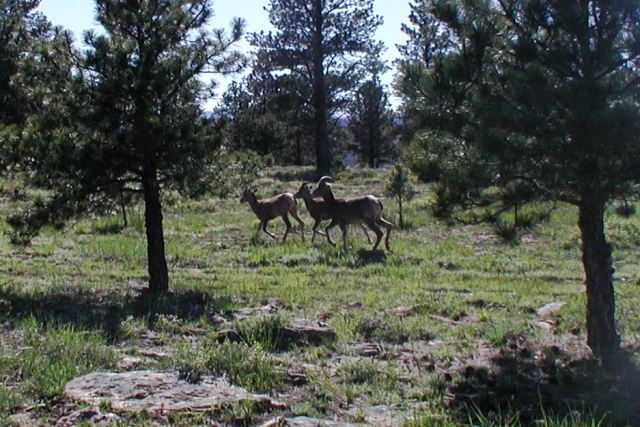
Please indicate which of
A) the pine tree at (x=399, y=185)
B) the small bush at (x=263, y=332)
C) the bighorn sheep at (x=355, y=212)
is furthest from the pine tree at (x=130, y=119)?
the pine tree at (x=399, y=185)

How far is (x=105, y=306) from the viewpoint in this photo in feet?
37.1

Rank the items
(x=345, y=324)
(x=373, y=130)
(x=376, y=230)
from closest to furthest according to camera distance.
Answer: (x=345, y=324) < (x=376, y=230) < (x=373, y=130)

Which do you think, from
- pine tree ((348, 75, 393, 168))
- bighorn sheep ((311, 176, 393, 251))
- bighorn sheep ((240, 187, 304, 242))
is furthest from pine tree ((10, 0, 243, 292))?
pine tree ((348, 75, 393, 168))

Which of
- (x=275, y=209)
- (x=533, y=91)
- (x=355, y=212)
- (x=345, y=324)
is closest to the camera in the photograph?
(x=533, y=91)

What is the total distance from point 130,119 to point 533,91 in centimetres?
628

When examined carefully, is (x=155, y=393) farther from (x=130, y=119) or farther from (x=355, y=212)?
(x=355, y=212)

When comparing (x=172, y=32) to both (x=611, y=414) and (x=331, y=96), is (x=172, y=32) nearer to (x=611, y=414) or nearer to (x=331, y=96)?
(x=611, y=414)

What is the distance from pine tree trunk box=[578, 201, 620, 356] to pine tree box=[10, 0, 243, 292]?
569 centimetres

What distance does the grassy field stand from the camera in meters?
6.86

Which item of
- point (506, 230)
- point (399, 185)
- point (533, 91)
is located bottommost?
point (506, 230)

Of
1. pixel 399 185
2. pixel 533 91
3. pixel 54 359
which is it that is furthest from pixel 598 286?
pixel 399 185

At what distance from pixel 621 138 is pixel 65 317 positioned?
21.1 ft

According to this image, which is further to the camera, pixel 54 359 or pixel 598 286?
pixel 598 286

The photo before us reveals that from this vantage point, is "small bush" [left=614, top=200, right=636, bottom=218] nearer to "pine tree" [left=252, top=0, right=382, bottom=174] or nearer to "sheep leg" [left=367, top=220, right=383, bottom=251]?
"sheep leg" [left=367, top=220, right=383, bottom=251]
